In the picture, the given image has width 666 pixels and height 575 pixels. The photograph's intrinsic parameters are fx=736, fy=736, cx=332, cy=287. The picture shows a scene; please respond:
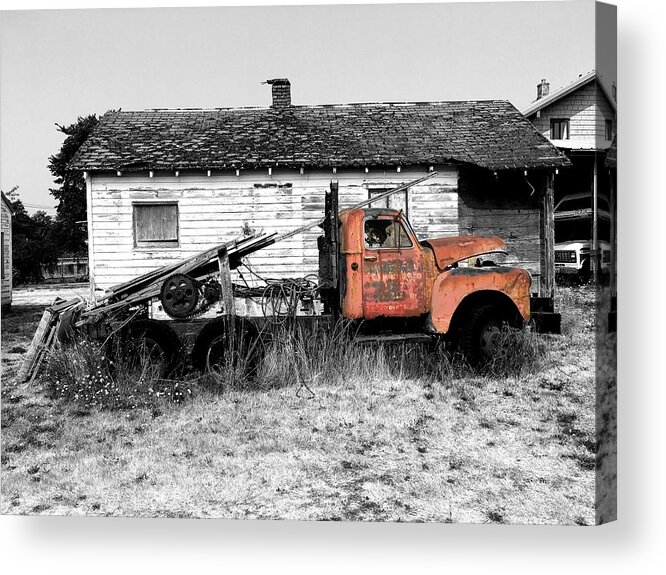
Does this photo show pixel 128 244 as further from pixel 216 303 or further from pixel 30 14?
pixel 30 14

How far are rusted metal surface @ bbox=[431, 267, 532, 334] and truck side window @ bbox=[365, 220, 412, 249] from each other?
45 cm

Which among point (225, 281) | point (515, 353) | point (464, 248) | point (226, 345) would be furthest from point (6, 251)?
point (515, 353)

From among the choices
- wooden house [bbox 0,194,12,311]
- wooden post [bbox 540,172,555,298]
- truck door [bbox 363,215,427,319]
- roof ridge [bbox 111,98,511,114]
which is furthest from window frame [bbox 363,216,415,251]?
wooden house [bbox 0,194,12,311]

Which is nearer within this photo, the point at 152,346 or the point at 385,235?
the point at 152,346

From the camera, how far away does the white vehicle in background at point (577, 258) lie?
529cm

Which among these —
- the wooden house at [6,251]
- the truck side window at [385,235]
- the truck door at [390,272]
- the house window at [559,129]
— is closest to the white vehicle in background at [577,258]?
the house window at [559,129]

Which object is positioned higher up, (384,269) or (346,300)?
(384,269)

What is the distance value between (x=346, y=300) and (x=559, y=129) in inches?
85.5

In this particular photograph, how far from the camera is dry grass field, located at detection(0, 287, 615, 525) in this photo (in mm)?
5328

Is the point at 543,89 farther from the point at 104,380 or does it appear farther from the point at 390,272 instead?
the point at 104,380

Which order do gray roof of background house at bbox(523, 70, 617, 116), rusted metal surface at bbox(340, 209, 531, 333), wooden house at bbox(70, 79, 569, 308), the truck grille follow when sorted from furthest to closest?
wooden house at bbox(70, 79, 569, 308) → rusted metal surface at bbox(340, 209, 531, 333) → the truck grille → gray roof of background house at bbox(523, 70, 617, 116)

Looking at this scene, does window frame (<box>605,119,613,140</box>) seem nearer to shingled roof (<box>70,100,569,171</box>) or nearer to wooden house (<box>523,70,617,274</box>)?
wooden house (<box>523,70,617,274</box>)

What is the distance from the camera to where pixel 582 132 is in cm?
558

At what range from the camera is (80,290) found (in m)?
6.13
